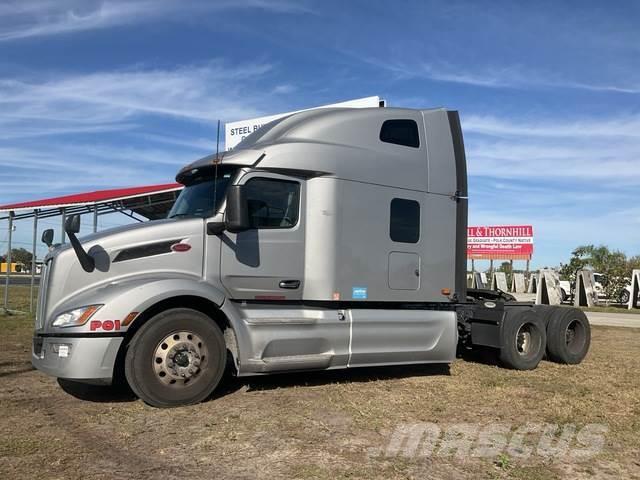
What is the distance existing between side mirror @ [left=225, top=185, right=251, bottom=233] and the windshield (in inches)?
11.6

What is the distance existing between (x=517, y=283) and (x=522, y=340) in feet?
85.8

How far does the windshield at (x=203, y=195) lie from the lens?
653 centimetres

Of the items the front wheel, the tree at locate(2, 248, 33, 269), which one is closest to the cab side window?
the tree at locate(2, 248, 33, 269)

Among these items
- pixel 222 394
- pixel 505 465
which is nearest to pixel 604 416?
pixel 505 465

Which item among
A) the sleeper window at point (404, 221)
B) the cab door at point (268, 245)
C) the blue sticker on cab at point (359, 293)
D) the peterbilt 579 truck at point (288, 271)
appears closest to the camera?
the peterbilt 579 truck at point (288, 271)

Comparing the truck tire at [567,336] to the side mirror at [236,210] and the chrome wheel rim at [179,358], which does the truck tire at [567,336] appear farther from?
the chrome wheel rim at [179,358]

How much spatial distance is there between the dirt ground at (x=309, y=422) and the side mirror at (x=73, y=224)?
1761 millimetres

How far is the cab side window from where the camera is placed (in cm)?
657

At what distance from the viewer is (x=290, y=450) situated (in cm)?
457

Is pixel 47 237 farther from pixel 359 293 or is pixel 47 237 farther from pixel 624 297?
pixel 624 297

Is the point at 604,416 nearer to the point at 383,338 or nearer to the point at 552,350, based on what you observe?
the point at 383,338

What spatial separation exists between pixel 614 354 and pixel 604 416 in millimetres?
5403

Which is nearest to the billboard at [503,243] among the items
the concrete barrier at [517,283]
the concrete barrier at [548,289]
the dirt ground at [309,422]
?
the concrete barrier at [517,283]

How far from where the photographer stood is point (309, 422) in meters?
5.41
